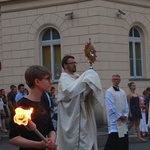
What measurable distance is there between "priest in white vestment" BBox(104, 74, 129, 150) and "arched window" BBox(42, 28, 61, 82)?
37.3 ft

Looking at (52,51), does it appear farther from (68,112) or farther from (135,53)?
(68,112)

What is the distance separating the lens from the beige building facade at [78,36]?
20359mm

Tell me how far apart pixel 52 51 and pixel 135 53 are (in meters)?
3.60

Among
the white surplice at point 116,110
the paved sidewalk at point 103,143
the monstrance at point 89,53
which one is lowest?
the paved sidewalk at point 103,143

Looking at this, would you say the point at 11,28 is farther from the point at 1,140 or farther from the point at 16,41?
the point at 1,140

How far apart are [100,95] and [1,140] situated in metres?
9.02

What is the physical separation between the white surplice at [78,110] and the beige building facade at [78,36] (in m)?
11.6

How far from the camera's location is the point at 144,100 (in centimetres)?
1698

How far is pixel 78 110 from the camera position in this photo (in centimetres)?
820

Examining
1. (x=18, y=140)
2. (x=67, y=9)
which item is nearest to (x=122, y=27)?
(x=67, y=9)

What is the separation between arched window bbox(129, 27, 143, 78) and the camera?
867 inches

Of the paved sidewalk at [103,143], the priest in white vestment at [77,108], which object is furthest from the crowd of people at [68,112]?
the paved sidewalk at [103,143]

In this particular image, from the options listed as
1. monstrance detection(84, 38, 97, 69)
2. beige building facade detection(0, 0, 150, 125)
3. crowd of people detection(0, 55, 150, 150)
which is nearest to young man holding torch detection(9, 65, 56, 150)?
crowd of people detection(0, 55, 150, 150)

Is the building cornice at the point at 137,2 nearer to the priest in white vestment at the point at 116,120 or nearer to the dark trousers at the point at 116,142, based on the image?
the priest in white vestment at the point at 116,120
